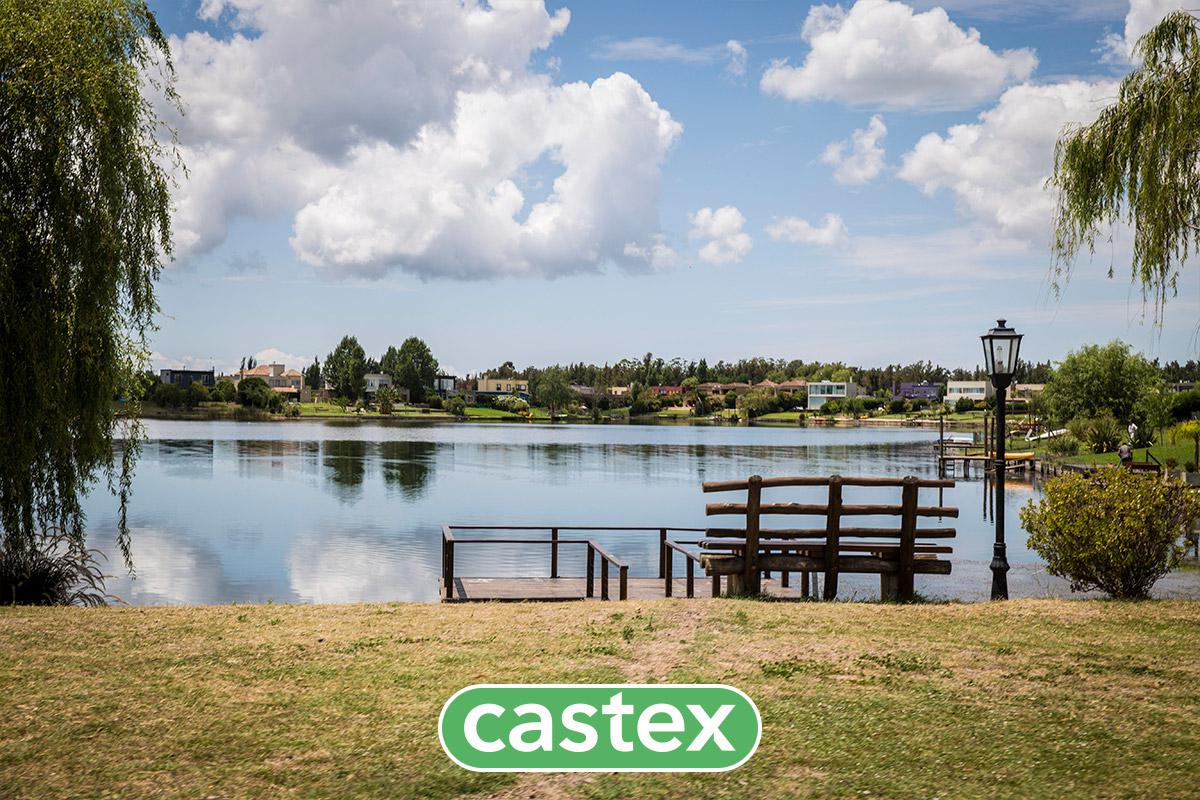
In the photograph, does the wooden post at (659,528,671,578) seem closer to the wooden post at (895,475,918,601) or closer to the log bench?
the log bench

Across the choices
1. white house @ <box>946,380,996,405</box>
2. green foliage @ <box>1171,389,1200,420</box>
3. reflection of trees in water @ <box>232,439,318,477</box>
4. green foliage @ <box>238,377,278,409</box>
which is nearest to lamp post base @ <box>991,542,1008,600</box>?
reflection of trees in water @ <box>232,439,318,477</box>

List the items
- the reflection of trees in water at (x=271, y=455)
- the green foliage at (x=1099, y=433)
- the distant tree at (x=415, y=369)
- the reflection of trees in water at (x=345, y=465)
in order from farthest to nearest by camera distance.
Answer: the distant tree at (x=415, y=369) → the green foliage at (x=1099, y=433) → the reflection of trees in water at (x=271, y=455) → the reflection of trees in water at (x=345, y=465)

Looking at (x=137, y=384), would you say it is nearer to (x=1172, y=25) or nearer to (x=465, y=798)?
(x=465, y=798)

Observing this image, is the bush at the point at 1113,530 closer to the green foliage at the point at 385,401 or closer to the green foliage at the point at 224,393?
the green foliage at the point at 224,393

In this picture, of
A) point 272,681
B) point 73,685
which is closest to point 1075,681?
point 272,681

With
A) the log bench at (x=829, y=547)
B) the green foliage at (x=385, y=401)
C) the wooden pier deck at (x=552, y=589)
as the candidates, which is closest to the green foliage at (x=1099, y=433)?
the wooden pier deck at (x=552, y=589)

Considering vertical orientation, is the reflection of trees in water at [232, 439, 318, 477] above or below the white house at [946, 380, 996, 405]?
below

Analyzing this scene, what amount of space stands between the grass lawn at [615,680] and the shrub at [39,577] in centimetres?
273

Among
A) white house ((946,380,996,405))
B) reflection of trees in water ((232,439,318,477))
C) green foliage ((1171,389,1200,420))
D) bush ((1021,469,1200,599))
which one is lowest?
reflection of trees in water ((232,439,318,477))

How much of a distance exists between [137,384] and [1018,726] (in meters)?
14.2

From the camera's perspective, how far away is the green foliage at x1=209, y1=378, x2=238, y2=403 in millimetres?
149125

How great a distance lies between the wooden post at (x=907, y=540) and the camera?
527 inches

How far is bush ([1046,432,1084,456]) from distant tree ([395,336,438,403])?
13497 cm

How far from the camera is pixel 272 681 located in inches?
317
